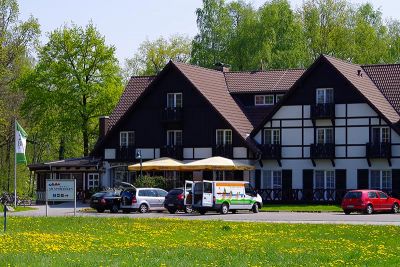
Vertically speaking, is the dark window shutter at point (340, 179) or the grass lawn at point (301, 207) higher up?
the dark window shutter at point (340, 179)

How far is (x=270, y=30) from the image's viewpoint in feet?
270

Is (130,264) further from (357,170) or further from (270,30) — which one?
(270,30)

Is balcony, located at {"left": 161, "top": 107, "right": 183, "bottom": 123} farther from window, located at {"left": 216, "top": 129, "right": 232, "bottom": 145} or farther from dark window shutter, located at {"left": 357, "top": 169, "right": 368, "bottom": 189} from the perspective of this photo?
dark window shutter, located at {"left": 357, "top": 169, "right": 368, "bottom": 189}

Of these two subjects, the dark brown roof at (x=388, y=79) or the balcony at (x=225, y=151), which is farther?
the balcony at (x=225, y=151)

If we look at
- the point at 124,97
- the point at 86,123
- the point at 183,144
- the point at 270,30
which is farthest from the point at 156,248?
the point at 270,30

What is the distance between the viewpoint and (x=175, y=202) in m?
49.8

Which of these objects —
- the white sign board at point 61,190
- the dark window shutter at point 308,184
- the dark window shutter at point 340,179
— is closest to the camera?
the white sign board at point 61,190

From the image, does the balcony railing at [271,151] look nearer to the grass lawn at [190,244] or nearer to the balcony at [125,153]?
A: the balcony at [125,153]

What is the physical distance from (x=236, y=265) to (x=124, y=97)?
5269 centimetres

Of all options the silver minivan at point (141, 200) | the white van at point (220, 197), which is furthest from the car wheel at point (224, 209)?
the silver minivan at point (141, 200)

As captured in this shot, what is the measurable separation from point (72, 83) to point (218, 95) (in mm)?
15351

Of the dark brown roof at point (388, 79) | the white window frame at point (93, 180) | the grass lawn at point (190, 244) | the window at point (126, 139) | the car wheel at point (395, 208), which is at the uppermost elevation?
the dark brown roof at point (388, 79)

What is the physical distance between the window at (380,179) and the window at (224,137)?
1023 centimetres

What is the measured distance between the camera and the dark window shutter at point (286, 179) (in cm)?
6125
